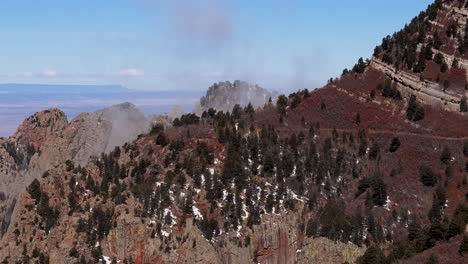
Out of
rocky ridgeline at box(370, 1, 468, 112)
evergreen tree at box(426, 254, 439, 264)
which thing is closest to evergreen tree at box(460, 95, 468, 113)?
rocky ridgeline at box(370, 1, 468, 112)

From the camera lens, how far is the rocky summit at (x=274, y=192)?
7525cm

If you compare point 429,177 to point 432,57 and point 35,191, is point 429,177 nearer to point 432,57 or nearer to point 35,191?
point 432,57

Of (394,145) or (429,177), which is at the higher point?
(394,145)

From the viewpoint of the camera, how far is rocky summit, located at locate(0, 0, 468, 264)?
75250 mm

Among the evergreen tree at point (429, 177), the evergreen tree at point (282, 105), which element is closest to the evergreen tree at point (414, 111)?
the evergreen tree at point (282, 105)

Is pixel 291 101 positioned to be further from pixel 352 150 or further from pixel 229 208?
pixel 229 208

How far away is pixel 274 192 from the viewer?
8262 cm

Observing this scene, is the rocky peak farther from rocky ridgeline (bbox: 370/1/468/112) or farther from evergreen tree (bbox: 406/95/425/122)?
evergreen tree (bbox: 406/95/425/122)

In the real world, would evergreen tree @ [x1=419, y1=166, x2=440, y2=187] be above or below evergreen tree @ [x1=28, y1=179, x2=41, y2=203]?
above

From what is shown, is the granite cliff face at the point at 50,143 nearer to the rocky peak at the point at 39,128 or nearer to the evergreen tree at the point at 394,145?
the rocky peak at the point at 39,128

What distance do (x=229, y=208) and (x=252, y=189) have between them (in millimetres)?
4167

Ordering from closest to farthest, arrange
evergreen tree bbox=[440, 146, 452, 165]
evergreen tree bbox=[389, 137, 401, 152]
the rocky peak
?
evergreen tree bbox=[440, 146, 452, 165], evergreen tree bbox=[389, 137, 401, 152], the rocky peak

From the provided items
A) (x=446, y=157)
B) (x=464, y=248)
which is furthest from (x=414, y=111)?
(x=464, y=248)

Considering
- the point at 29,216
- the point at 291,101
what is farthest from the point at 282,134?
the point at 29,216
